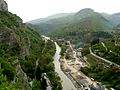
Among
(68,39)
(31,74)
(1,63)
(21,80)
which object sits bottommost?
(68,39)

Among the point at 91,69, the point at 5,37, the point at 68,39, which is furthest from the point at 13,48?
the point at 68,39

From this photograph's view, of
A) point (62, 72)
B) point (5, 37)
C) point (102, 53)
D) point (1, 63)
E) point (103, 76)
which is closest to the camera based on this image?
point (1, 63)

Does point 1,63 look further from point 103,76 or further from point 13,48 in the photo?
point 103,76

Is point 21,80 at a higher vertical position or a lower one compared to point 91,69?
higher

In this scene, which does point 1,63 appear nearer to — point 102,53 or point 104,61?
point 104,61

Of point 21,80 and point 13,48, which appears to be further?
point 13,48

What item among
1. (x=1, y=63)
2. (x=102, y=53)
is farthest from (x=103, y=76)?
(x=1, y=63)

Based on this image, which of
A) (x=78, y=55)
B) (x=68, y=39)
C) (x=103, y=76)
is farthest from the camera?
(x=68, y=39)

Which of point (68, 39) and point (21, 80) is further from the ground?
point (21, 80)

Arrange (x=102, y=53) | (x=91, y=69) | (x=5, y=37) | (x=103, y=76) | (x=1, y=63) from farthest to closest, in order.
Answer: (x=102, y=53) → (x=91, y=69) → (x=103, y=76) → (x=5, y=37) → (x=1, y=63)
